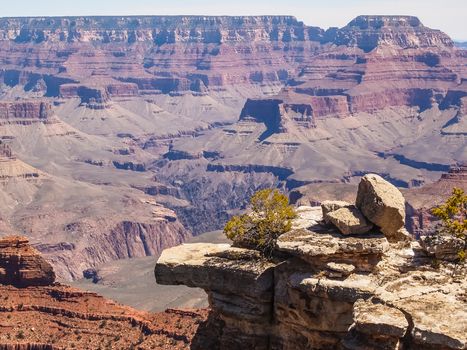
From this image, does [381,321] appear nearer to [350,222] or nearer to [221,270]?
[350,222]

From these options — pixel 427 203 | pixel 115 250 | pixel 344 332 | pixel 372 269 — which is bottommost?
pixel 115 250

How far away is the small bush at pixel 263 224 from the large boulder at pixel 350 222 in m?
2.04

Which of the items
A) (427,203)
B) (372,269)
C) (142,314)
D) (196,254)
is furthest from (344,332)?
(427,203)

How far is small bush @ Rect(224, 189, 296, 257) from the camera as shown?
29.4 m

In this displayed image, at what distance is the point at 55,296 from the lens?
202 feet

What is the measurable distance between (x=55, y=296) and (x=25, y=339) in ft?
20.0

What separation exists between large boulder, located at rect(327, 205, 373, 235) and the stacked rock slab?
3786 cm

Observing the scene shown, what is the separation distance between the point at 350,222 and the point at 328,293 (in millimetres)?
2689

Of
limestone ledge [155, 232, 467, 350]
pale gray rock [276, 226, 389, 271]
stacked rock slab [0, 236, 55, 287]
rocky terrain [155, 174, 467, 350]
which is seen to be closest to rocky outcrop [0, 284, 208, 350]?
stacked rock slab [0, 236, 55, 287]

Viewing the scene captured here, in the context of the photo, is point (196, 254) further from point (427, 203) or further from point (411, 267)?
point (427, 203)

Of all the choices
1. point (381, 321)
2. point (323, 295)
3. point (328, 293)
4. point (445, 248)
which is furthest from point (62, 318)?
point (381, 321)

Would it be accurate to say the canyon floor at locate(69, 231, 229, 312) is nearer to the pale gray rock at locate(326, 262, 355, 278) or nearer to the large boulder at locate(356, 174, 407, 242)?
the large boulder at locate(356, 174, 407, 242)

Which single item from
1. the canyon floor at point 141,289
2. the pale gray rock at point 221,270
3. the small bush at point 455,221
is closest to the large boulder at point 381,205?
the small bush at point 455,221

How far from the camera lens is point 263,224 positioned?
1172 inches
